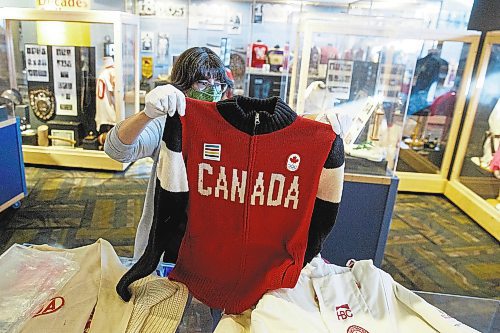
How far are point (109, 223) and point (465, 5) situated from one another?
4427 mm

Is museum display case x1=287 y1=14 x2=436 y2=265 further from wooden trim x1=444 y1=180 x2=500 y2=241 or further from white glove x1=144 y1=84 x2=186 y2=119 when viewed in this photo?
white glove x1=144 y1=84 x2=186 y2=119

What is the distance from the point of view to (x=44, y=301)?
3.26 ft

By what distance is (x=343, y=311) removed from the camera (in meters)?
1.00

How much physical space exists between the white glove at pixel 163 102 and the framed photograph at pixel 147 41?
518 centimetres

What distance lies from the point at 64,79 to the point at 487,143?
4.01 meters

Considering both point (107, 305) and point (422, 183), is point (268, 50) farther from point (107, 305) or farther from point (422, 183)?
point (107, 305)

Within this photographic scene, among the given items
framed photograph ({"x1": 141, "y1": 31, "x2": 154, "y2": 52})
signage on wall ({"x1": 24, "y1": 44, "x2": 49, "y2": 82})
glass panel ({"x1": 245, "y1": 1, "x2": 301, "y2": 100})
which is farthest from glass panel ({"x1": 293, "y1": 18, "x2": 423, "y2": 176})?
framed photograph ({"x1": 141, "y1": 31, "x2": 154, "y2": 52})

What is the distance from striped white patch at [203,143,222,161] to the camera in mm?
1014

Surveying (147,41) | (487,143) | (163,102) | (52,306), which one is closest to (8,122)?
(52,306)

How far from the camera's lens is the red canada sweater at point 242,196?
1005mm

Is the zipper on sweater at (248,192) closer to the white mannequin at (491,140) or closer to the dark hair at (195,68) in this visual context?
the dark hair at (195,68)

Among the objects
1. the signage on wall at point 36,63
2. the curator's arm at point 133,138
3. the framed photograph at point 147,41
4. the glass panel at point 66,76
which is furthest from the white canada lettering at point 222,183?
the framed photograph at point 147,41

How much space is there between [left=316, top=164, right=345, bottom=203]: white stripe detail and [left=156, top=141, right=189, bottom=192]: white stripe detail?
1.11 ft

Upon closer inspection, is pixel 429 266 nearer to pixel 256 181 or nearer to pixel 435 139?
pixel 435 139
